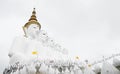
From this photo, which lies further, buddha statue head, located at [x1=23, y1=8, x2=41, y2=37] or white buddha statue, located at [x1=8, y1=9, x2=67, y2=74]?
buddha statue head, located at [x1=23, y1=8, x2=41, y2=37]

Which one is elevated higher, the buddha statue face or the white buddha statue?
the buddha statue face

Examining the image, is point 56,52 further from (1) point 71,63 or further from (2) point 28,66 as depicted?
(2) point 28,66

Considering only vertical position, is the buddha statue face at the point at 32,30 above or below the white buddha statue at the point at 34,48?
above

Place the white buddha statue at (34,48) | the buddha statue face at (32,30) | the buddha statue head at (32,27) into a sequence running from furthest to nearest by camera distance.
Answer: the buddha statue head at (32,27) → the buddha statue face at (32,30) → the white buddha statue at (34,48)

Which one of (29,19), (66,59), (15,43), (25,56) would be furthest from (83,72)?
(29,19)

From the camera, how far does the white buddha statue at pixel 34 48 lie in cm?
1285

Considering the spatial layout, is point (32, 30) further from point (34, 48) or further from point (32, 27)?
point (34, 48)

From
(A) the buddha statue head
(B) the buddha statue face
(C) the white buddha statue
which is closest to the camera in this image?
(C) the white buddha statue

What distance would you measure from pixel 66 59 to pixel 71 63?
1.43ft

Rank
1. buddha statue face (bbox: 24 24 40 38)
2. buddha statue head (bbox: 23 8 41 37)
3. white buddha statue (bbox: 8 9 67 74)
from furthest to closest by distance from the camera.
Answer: buddha statue head (bbox: 23 8 41 37) < buddha statue face (bbox: 24 24 40 38) < white buddha statue (bbox: 8 9 67 74)

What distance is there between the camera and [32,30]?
55.4 feet

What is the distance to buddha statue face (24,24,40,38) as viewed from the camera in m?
16.3

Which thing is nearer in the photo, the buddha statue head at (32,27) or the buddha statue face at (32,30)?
the buddha statue face at (32,30)

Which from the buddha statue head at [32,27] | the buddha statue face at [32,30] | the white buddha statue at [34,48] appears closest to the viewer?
the white buddha statue at [34,48]
